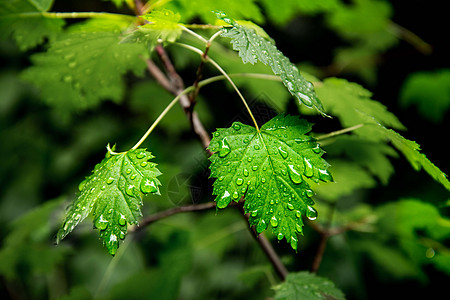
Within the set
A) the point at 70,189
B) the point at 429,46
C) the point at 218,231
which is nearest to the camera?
the point at 218,231

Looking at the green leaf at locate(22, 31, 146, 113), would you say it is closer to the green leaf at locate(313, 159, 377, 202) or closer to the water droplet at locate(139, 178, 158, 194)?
the water droplet at locate(139, 178, 158, 194)

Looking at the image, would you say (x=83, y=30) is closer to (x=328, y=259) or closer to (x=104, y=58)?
(x=104, y=58)

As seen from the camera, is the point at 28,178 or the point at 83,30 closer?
the point at 83,30

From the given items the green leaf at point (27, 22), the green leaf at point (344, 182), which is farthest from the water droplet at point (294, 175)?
the green leaf at point (27, 22)

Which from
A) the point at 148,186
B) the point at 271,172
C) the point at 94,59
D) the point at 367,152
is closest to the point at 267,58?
the point at 271,172

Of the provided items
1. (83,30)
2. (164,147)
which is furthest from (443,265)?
(164,147)

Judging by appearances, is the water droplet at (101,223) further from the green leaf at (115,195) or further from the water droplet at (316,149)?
the water droplet at (316,149)

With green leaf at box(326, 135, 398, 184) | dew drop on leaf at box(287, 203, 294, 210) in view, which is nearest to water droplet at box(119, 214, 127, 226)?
dew drop on leaf at box(287, 203, 294, 210)
